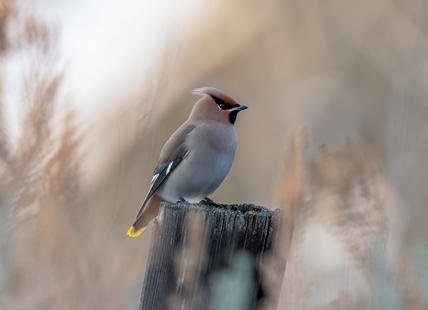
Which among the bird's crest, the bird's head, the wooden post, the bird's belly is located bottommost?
the wooden post

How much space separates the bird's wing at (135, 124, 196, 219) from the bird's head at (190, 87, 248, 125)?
151mm

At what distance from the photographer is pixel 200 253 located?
1741mm

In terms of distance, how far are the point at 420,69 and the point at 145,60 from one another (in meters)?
2.76

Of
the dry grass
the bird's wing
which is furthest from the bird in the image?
the dry grass

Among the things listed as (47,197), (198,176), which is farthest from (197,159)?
(47,197)

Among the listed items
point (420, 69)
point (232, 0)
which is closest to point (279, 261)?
point (420, 69)

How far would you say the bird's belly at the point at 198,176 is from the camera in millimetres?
3906

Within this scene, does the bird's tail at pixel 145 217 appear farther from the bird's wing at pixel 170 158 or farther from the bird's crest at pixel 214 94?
the bird's crest at pixel 214 94

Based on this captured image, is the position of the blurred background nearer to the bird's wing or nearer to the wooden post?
the wooden post

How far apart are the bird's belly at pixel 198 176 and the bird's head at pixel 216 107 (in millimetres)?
331

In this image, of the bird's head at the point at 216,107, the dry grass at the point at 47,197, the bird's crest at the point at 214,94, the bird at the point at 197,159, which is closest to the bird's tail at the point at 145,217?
the bird at the point at 197,159

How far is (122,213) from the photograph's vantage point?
1992 millimetres

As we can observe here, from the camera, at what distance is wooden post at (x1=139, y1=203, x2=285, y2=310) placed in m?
1.71

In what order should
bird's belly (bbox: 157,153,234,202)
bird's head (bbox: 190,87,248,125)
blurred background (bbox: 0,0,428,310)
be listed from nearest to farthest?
1. blurred background (bbox: 0,0,428,310)
2. bird's belly (bbox: 157,153,234,202)
3. bird's head (bbox: 190,87,248,125)
